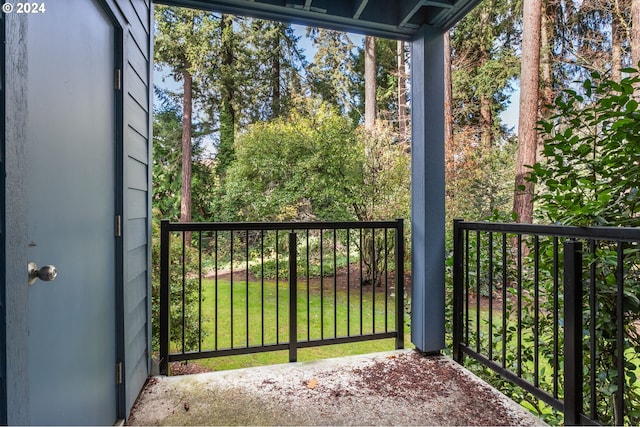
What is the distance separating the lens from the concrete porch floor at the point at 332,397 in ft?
5.51

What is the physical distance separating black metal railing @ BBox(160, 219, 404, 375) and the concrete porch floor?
0.22m

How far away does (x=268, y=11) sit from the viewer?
7.42ft

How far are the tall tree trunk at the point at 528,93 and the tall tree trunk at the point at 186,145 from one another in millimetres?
7085

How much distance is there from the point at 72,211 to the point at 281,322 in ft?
12.7

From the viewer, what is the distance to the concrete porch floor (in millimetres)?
1681

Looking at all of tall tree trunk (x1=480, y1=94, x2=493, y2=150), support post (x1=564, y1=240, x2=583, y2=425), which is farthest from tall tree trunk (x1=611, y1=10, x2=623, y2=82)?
support post (x1=564, y1=240, x2=583, y2=425)

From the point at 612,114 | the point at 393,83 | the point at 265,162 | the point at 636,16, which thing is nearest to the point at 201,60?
the point at 265,162

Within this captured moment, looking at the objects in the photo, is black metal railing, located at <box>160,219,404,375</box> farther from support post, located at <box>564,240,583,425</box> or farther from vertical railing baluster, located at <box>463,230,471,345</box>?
support post, located at <box>564,240,583,425</box>

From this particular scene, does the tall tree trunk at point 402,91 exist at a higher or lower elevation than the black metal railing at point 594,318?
higher

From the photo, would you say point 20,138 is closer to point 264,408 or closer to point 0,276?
point 0,276

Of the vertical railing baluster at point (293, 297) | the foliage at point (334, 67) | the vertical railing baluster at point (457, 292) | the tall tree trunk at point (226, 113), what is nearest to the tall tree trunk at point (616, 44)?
the foliage at point (334, 67)

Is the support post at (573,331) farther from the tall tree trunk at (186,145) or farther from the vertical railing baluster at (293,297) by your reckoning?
the tall tree trunk at (186,145)

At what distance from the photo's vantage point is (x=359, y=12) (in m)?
2.23

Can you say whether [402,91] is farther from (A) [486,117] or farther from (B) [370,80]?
(A) [486,117]
